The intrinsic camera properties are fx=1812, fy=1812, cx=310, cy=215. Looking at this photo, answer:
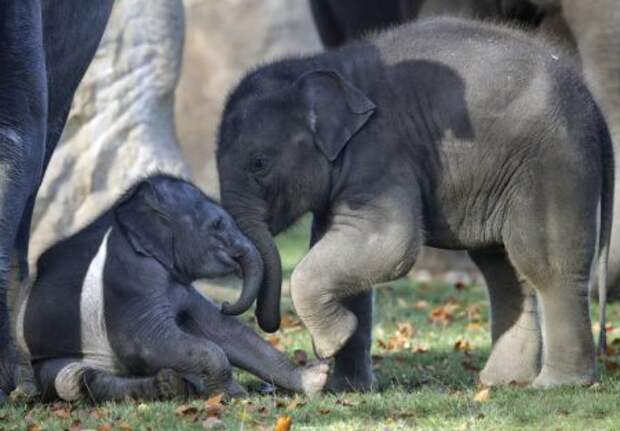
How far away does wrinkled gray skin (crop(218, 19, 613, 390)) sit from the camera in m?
7.85

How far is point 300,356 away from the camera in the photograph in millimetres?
9500

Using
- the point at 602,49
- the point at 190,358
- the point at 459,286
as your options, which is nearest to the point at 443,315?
the point at 459,286

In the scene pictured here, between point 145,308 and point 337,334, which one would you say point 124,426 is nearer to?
point 145,308

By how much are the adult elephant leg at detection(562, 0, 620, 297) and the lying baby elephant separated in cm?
319

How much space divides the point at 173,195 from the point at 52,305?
2.40 feet

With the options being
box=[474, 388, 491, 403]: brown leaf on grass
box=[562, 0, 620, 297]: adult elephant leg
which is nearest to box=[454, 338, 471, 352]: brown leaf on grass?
box=[562, 0, 620, 297]: adult elephant leg

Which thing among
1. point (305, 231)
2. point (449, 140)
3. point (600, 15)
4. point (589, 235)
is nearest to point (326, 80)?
point (449, 140)

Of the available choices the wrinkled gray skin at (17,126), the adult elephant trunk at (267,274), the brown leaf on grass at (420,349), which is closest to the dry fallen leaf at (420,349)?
the brown leaf on grass at (420,349)

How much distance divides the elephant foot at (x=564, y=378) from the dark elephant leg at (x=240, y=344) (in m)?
1.04

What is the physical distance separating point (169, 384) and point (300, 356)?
1904 millimetres

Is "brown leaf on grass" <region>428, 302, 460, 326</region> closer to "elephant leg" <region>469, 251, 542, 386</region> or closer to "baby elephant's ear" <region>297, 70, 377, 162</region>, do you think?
"elephant leg" <region>469, 251, 542, 386</region>

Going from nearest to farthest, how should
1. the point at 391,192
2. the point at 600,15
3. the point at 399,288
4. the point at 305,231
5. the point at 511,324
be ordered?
the point at 391,192, the point at 511,324, the point at 600,15, the point at 399,288, the point at 305,231

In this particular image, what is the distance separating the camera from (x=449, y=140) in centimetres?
814

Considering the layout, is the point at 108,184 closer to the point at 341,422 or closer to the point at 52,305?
the point at 52,305
